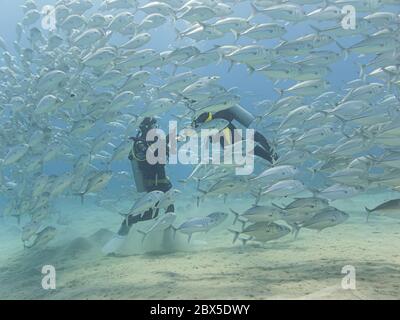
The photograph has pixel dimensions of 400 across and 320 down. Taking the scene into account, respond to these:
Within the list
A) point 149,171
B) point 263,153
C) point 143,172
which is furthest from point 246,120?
point 143,172

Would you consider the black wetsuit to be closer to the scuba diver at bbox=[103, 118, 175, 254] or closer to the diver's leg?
the scuba diver at bbox=[103, 118, 175, 254]

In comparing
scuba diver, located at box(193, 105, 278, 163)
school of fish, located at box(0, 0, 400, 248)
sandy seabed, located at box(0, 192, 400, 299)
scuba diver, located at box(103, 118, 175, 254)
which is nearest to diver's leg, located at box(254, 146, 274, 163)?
scuba diver, located at box(193, 105, 278, 163)

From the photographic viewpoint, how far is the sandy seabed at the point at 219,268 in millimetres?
4332

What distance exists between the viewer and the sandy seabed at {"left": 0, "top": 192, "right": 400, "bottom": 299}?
4.33 meters

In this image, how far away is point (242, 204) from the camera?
15.1 metres

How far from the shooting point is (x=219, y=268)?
5.48 m

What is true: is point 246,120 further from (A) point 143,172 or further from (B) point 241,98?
(A) point 143,172

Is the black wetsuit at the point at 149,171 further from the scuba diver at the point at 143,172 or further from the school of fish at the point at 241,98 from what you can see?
the school of fish at the point at 241,98

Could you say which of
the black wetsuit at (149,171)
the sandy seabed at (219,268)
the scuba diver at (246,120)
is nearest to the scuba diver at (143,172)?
the black wetsuit at (149,171)

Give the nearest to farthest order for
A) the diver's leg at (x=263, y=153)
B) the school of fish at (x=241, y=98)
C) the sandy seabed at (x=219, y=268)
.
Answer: the sandy seabed at (x=219, y=268), the school of fish at (x=241, y=98), the diver's leg at (x=263, y=153)
